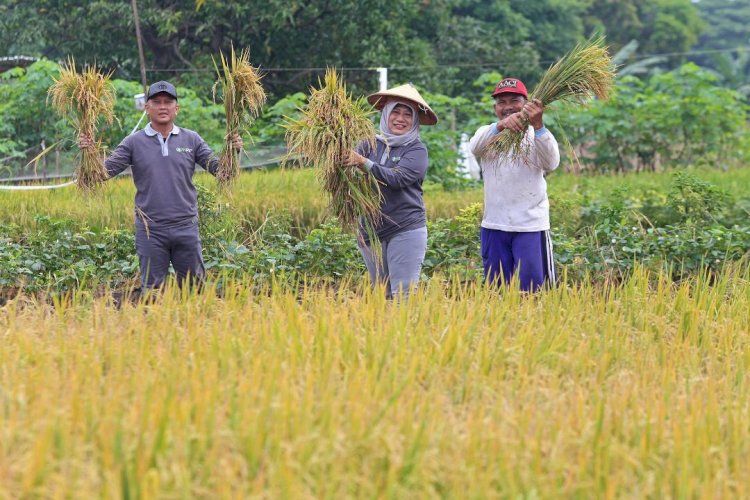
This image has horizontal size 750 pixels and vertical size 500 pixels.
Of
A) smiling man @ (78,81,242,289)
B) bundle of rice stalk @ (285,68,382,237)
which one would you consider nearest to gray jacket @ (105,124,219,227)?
smiling man @ (78,81,242,289)

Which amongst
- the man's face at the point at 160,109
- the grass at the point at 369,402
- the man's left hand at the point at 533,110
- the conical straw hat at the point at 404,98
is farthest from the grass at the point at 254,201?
the grass at the point at 369,402

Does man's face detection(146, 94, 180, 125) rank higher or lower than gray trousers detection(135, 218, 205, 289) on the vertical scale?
higher

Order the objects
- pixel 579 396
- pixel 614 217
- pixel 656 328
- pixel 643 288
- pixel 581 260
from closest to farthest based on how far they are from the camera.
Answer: pixel 579 396 → pixel 656 328 → pixel 643 288 → pixel 581 260 → pixel 614 217

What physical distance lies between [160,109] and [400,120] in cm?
115

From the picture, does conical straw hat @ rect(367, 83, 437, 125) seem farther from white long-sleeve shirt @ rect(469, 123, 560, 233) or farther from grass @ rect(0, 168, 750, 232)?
grass @ rect(0, 168, 750, 232)

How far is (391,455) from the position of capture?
2.33m

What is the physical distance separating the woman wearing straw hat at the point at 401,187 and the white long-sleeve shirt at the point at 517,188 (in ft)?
1.13

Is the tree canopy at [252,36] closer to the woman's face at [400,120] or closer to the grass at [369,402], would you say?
the woman's face at [400,120]

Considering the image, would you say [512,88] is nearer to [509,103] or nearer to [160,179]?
[509,103]

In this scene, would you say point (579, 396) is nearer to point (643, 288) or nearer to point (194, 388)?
point (194, 388)

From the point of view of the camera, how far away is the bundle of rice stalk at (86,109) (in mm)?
4539

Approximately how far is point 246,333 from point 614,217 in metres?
3.70

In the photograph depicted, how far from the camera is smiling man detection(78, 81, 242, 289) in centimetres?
467

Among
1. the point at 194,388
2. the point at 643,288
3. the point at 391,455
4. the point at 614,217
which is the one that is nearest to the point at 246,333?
the point at 194,388
